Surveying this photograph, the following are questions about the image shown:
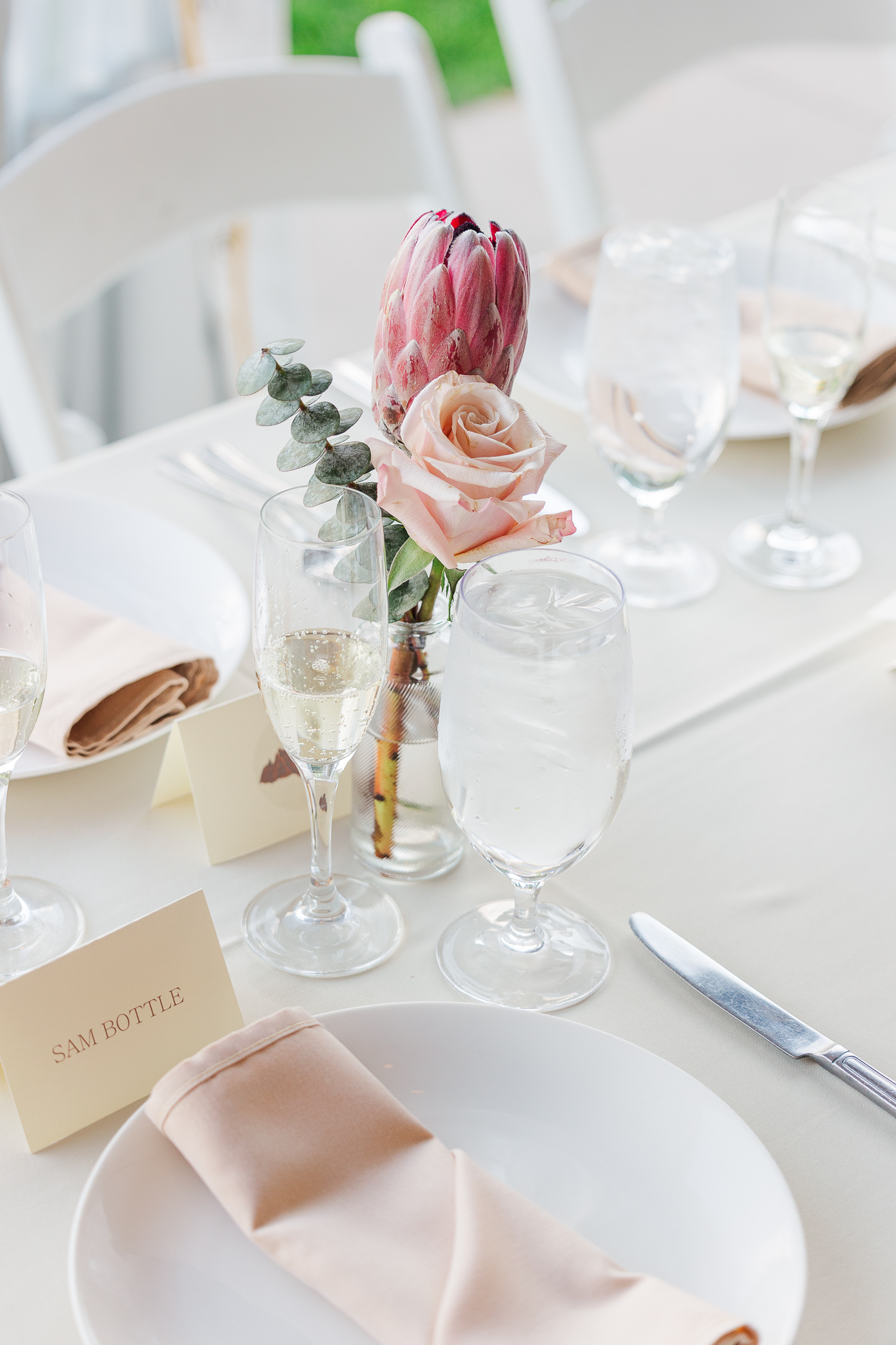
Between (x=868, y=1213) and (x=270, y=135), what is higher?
(x=270, y=135)

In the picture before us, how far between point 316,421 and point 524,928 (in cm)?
26

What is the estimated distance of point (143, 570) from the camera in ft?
3.01

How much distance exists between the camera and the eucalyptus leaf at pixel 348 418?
1.86 feet

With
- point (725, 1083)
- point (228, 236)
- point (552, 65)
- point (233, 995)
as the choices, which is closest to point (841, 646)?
point (725, 1083)

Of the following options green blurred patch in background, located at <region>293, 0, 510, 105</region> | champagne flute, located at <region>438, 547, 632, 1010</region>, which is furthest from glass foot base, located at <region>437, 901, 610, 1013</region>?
green blurred patch in background, located at <region>293, 0, 510, 105</region>

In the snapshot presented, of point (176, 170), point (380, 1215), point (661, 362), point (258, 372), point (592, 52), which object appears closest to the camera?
point (380, 1215)

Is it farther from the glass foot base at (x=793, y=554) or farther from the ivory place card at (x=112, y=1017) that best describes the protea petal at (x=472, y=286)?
the glass foot base at (x=793, y=554)

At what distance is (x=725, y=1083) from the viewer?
0.57 meters

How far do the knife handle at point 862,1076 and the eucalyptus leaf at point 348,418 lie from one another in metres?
0.34

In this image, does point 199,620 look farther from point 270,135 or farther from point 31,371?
point 270,135

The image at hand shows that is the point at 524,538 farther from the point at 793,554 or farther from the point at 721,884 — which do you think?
the point at 793,554

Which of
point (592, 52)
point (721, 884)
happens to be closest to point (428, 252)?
point (721, 884)

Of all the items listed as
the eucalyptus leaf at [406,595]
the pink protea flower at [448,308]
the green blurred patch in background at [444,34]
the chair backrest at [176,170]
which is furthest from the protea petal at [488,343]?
the green blurred patch in background at [444,34]

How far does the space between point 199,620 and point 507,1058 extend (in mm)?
427
